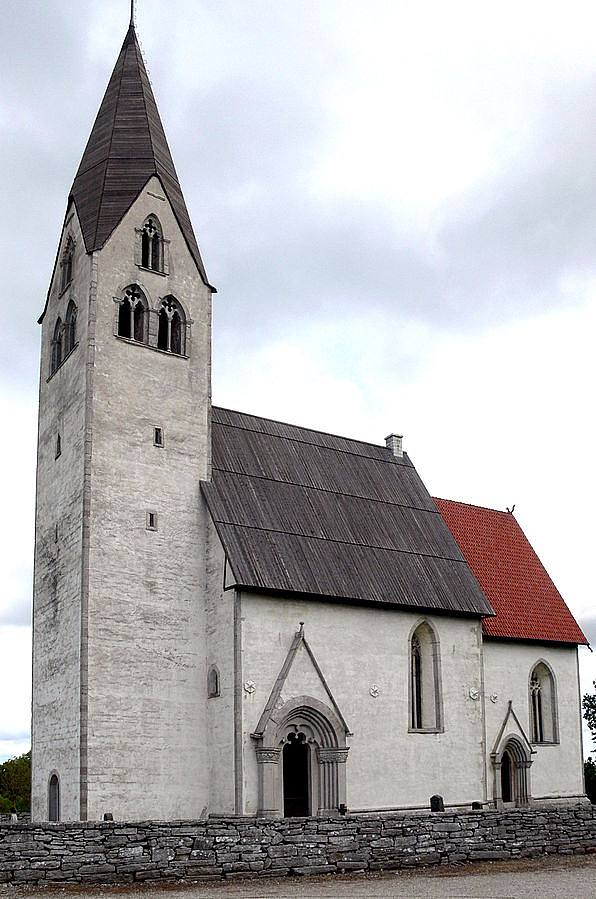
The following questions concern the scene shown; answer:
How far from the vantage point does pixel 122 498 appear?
1168 inches

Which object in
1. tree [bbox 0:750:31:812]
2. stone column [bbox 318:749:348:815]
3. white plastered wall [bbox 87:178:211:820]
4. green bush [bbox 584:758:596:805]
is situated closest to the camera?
white plastered wall [bbox 87:178:211:820]

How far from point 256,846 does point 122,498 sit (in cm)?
1287

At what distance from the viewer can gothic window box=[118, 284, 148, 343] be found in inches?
1241

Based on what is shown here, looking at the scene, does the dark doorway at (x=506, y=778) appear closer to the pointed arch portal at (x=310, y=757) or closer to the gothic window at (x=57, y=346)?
the pointed arch portal at (x=310, y=757)

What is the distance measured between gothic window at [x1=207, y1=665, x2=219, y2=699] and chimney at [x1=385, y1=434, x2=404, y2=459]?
13875mm

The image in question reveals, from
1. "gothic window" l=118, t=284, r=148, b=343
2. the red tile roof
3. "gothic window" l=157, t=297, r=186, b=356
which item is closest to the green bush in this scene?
the red tile roof

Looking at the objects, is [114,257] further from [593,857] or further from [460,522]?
[593,857]

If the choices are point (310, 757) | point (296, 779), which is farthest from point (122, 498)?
point (296, 779)

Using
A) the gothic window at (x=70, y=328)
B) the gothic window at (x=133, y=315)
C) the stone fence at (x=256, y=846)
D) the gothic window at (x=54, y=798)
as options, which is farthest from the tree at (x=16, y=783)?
the stone fence at (x=256, y=846)

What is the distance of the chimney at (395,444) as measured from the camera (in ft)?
Answer: 132

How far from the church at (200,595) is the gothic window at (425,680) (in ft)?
0.24

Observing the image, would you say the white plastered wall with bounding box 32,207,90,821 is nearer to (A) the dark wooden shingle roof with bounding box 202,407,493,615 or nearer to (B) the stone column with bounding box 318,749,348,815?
(A) the dark wooden shingle roof with bounding box 202,407,493,615

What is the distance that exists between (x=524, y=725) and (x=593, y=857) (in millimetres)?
14103

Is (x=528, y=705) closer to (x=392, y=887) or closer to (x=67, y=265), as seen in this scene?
(x=392, y=887)
